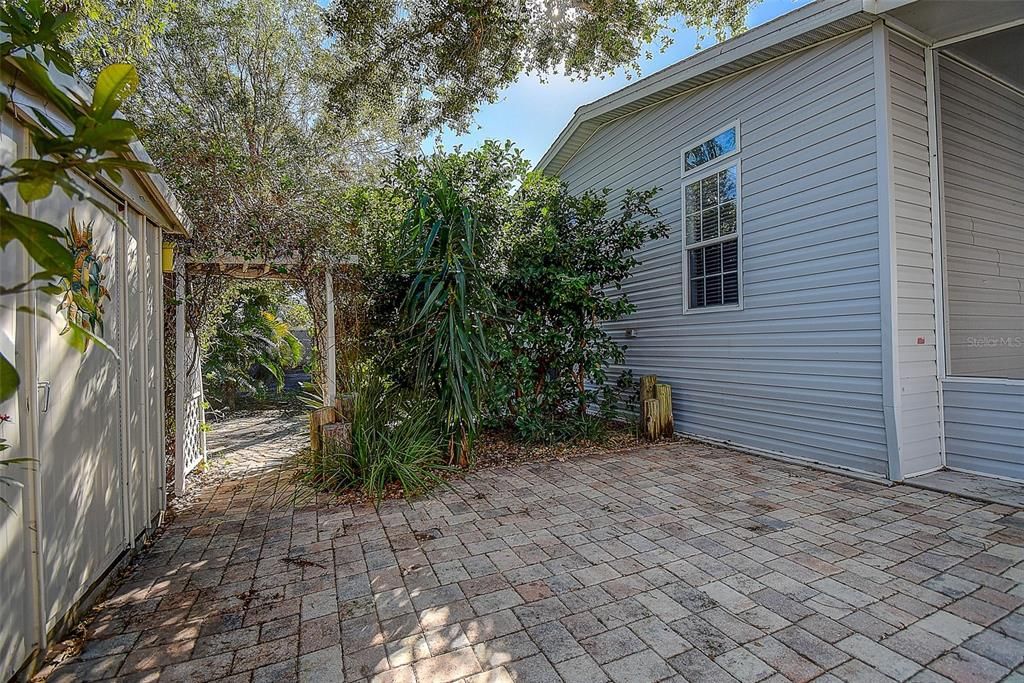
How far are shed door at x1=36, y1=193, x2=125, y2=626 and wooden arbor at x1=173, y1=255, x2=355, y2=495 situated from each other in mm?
1566

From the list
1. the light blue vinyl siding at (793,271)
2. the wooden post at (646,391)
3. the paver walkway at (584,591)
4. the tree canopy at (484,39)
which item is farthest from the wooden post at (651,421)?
the tree canopy at (484,39)

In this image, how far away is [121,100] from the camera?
0.80m

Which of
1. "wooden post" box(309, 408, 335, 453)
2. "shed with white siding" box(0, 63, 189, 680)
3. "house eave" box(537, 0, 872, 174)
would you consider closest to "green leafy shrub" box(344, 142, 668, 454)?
"wooden post" box(309, 408, 335, 453)

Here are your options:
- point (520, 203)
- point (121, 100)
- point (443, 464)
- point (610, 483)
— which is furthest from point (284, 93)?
point (121, 100)

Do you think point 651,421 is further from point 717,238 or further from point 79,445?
point 79,445

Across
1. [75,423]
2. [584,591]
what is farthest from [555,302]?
[75,423]

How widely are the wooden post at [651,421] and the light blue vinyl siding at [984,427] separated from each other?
8.33 ft

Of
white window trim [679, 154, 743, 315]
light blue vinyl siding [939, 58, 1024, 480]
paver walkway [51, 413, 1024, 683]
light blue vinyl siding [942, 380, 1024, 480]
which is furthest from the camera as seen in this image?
white window trim [679, 154, 743, 315]

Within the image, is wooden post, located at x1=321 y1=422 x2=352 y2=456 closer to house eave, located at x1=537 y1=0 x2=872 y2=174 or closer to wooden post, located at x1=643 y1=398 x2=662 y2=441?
wooden post, located at x1=643 y1=398 x2=662 y2=441

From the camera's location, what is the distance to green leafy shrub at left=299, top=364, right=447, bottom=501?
3975 millimetres

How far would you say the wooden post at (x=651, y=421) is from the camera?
18.5 ft

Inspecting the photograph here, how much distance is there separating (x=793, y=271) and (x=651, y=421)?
2209 millimetres

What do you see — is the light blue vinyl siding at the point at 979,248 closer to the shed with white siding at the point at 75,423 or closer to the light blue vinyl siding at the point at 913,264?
the light blue vinyl siding at the point at 913,264

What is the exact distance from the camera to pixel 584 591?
2.39 m
